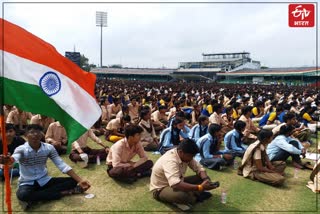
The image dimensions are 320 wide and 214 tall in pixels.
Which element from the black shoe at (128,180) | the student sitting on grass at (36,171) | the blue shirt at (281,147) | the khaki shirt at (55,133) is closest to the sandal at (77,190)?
the student sitting on grass at (36,171)

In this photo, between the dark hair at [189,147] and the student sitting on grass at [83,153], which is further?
the student sitting on grass at [83,153]

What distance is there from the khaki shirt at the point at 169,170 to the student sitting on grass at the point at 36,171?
38.2 inches

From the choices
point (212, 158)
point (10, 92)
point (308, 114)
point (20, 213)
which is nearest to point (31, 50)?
point (10, 92)

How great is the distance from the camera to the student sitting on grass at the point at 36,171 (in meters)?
3.99

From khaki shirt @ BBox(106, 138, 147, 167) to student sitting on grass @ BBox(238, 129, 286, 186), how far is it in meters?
1.92

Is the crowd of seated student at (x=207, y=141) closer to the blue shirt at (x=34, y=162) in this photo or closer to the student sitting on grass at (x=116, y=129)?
the student sitting on grass at (x=116, y=129)

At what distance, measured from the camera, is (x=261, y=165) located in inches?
204

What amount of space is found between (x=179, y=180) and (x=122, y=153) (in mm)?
1621

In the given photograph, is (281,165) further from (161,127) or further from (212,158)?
(161,127)

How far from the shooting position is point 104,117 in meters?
10.1

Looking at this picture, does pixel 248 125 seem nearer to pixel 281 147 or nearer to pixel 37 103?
pixel 281 147

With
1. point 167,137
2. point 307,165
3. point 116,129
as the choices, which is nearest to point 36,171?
point 167,137

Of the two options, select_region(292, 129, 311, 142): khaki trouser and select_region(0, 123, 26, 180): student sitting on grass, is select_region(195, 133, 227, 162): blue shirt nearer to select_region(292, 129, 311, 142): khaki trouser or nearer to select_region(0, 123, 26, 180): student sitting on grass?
select_region(292, 129, 311, 142): khaki trouser

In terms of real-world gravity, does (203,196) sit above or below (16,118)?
below
